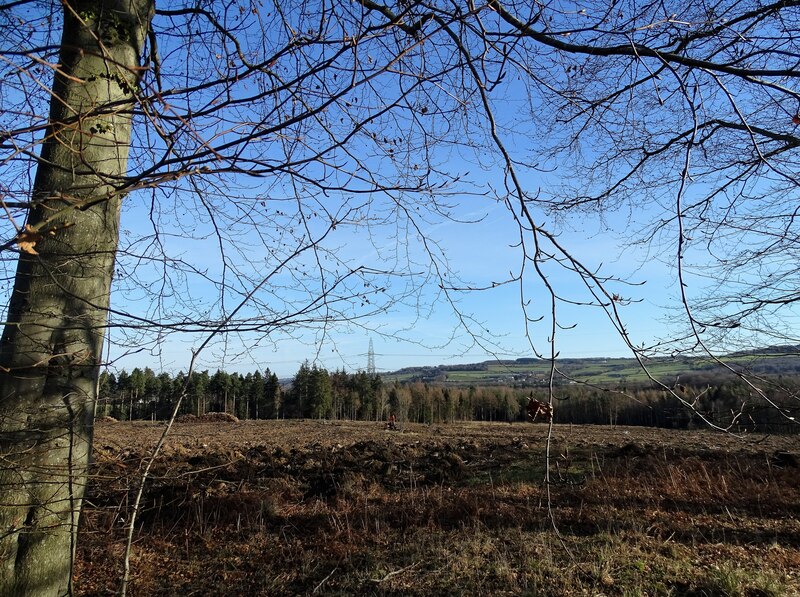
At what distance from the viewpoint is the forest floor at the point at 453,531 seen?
515cm

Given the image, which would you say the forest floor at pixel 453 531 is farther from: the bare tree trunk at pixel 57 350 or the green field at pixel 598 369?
the green field at pixel 598 369

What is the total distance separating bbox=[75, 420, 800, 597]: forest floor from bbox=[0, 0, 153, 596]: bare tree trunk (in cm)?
37

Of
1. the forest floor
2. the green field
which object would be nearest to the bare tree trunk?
the forest floor

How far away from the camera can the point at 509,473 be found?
1081 centimetres

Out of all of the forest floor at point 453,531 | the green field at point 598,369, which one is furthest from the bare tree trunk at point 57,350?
the green field at point 598,369

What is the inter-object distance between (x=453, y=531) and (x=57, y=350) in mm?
5966

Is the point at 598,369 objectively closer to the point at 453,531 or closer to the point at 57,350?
the point at 57,350

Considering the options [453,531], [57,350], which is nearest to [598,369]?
[57,350]

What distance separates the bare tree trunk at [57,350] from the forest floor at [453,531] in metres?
0.37

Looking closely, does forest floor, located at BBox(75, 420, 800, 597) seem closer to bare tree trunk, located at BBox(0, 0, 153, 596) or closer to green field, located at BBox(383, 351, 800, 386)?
bare tree trunk, located at BBox(0, 0, 153, 596)

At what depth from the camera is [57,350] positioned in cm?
227

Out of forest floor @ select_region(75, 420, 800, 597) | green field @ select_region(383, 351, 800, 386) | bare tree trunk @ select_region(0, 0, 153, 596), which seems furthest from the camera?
forest floor @ select_region(75, 420, 800, 597)

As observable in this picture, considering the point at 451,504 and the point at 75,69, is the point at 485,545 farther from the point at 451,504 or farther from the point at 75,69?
the point at 75,69

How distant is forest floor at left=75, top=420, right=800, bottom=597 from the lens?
515cm
